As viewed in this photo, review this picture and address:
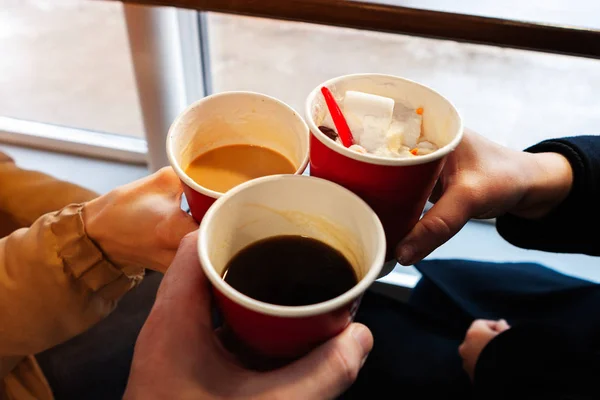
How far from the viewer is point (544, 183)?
785mm

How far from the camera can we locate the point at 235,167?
0.73m

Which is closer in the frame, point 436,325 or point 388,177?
point 388,177

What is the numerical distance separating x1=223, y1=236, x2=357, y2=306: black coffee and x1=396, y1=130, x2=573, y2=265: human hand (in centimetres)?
10

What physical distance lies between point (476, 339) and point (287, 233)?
58 cm

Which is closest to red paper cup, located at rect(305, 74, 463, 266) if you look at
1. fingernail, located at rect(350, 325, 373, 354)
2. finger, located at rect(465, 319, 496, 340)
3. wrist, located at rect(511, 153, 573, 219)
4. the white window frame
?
fingernail, located at rect(350, 325, 373, 354)

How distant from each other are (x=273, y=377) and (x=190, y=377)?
0.26 ft

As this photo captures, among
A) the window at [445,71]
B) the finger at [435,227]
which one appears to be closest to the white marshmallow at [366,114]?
the finger at [435,227]

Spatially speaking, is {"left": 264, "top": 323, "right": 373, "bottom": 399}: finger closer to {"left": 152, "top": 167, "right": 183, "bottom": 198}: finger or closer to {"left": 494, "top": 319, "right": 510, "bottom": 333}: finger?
{"left": 152, "top": 167, "right": 183, "bottom": 198}: finger

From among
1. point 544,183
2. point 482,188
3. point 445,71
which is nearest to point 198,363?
point 482,188

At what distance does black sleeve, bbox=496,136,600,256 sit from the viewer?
824 mm

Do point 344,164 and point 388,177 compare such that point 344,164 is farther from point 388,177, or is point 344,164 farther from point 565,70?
point 565,70

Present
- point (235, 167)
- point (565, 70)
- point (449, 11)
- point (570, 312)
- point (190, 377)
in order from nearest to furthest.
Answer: point (190, 377) → point (449, 11) → point (235, 167) → point (570, 312) → point (565, 70)

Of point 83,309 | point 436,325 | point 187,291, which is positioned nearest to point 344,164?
point 187,291

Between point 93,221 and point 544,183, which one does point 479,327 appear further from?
point 93,221
